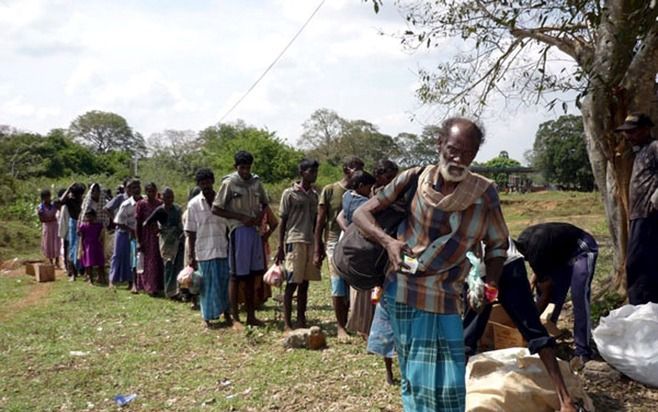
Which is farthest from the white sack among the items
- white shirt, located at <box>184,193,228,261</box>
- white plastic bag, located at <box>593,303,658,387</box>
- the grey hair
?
white shirt, located at <box>184,193,228,261</box>

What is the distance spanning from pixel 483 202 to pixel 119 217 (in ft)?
27.6

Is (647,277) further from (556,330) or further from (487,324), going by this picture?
(487,324)

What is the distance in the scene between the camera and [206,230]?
7.08 meters

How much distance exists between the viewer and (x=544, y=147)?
47.0 meters

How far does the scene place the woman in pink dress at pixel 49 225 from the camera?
13.2 meters

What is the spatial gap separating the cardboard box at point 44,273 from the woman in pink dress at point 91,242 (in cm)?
95

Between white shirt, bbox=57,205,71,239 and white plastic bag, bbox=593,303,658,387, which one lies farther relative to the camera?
white shirt, bbox=57,205,71,239

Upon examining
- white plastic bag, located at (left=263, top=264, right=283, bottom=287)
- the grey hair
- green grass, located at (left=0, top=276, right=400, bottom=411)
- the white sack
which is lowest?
green grass, located at (left=0, top=276, right=400, bottom=411)

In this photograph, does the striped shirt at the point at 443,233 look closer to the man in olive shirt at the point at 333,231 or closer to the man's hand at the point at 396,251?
the man's hand at the point at 396,251

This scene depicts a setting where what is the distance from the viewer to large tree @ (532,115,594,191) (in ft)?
143

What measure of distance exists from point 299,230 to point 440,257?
3669mm

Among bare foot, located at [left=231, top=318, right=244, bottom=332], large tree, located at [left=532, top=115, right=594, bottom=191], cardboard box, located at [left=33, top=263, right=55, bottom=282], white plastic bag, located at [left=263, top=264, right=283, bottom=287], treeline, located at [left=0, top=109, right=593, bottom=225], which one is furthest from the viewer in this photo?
large tree, located at [left=532, top=115, right=594, bottom=191]

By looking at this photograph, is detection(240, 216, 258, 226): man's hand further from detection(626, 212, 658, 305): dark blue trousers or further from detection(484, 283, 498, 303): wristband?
detection(484, 283, 498, 303): wristband

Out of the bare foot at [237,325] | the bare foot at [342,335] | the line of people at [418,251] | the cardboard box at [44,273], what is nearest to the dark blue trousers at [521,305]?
the line of people at [418,251]
